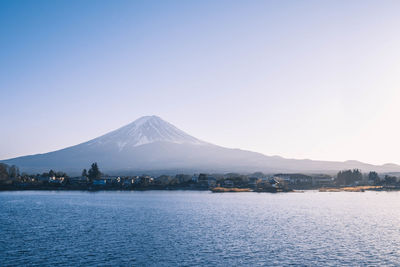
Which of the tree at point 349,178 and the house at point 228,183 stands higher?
the tree at point 349,178

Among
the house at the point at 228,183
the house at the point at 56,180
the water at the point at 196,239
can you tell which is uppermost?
the house at the point at 56,180

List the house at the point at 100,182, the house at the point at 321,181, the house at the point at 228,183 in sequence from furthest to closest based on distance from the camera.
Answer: the house at the point at 321,181 → the house at the point at 100,182 → the house at the point at 228,183

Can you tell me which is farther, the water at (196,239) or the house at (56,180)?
the house at (56,180)

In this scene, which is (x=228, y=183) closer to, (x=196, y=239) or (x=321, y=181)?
(x=321, y=181)

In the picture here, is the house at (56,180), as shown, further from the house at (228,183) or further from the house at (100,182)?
the house at (228,183)

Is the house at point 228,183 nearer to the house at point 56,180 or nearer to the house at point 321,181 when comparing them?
the house at point 321,181

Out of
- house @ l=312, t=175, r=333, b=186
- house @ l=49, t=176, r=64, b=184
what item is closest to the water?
house @ l=49, t=176, r=64, b=184

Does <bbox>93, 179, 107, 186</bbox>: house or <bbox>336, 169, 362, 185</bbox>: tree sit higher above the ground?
→ <bbox>336, 169, 362, 185</bbox>: tree

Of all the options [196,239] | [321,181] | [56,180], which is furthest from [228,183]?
[196,239]

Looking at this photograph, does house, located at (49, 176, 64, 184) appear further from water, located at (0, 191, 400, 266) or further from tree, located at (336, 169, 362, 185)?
tree, located at (336, 169, 362, 185)

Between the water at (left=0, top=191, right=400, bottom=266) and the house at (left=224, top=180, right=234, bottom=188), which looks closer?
the water at (left=0, top=191, right=400, bottom=266)

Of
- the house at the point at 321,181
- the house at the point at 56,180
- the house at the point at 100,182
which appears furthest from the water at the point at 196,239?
the house at the point at 321,181

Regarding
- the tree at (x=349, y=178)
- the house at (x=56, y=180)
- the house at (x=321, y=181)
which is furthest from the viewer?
the house at (x=321, y=181)

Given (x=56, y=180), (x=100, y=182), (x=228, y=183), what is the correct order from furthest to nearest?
(x=56, y=180), (x=100, y=182), (x=228, y=183)
